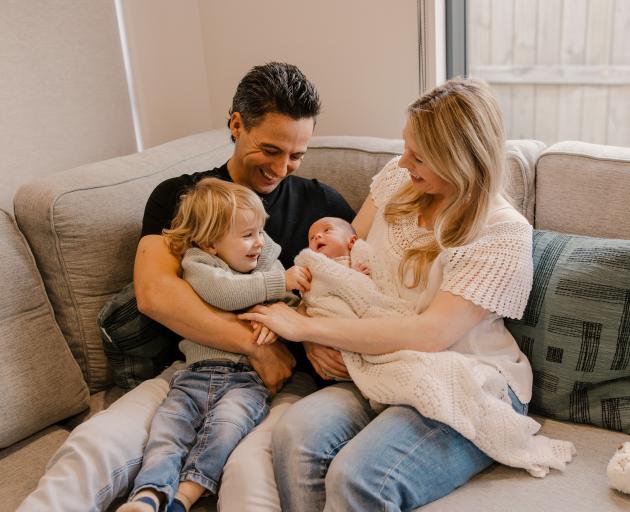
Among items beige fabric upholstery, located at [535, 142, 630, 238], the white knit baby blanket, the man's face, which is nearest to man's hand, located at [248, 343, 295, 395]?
the white knit baby blanket

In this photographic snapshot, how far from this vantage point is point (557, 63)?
7.86 ft

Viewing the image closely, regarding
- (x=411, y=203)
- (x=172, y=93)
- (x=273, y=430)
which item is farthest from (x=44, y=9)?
(x=273, y=430)

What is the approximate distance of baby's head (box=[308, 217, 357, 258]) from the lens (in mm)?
1817

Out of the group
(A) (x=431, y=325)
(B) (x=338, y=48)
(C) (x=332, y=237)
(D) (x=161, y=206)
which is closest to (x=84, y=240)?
(D) (x=161, y=206)

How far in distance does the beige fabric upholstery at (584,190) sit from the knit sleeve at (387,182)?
0.38 m

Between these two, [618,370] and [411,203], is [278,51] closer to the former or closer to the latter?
[411,203]

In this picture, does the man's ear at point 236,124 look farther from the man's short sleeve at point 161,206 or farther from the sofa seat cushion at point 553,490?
the sofa seat cushion at point 553,490

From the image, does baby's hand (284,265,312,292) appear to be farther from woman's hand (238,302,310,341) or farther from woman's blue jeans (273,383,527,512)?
woman's blue jeans (273,383,527,512)

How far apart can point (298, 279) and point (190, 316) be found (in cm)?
28

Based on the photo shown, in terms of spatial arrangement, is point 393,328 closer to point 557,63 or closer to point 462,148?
point 462,148

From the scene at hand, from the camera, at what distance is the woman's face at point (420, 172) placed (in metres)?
1.61

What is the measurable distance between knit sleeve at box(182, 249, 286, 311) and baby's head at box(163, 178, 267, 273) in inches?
1.3

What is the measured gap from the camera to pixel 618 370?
1565 mm

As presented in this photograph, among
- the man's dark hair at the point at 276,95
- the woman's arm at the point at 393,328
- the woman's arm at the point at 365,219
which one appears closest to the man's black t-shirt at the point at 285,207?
the woman's arm at the point at 365,219
